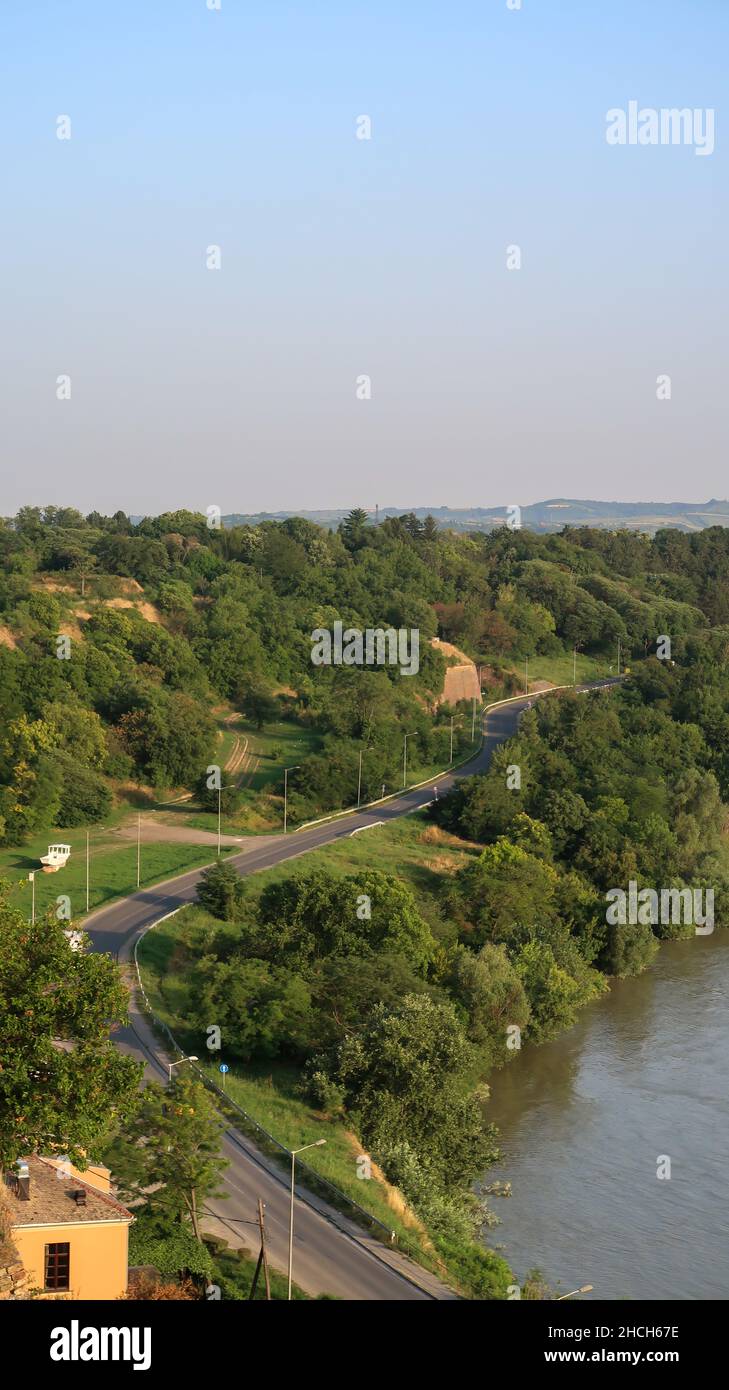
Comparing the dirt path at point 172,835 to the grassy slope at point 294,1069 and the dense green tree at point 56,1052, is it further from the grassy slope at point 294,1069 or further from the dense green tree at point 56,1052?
the dense green tree at point 56,1052

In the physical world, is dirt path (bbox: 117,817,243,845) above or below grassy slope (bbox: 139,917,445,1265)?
above

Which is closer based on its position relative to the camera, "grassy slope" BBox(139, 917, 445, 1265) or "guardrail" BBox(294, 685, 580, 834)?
"grassy slope" BBox(139, 917, 445, 1265)

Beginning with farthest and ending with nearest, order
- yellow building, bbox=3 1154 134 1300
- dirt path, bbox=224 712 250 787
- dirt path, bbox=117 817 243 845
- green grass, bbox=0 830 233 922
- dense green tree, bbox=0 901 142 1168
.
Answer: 1. dirt path, bbox=224 712 250 787
2. dirt path, bbox=117 817 243 845
3. green grass, bbox=0 830 233 922
4. dense green tree, bbox=0 901 142 1168
5. yellow building, bbox=3 1154 134 1300

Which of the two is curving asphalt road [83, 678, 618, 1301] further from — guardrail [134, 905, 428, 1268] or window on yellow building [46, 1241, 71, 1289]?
window on yellow building [46, 1241, 71, 1289]

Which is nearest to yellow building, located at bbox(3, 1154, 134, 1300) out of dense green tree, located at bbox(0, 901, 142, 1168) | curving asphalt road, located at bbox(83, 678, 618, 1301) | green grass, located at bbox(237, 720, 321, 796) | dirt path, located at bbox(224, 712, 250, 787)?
dense green tree, located at bbox(0, 901, 142, 1168)

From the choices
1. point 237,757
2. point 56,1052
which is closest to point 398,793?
point 237,757
